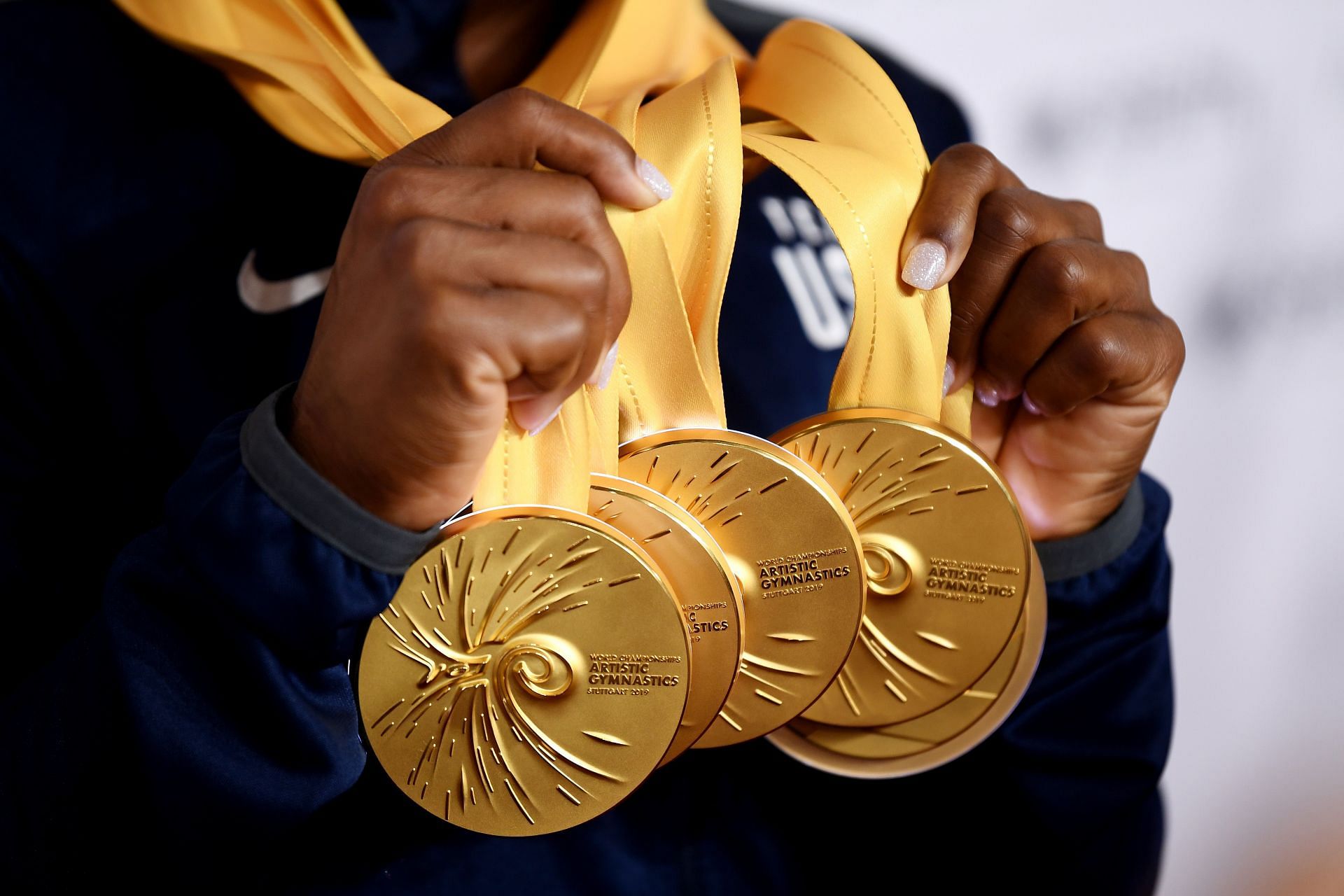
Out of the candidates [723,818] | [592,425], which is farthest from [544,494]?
[723,818]

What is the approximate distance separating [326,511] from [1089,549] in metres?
0.41

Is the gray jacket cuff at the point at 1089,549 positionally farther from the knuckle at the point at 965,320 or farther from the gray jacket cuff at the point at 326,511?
the gray jacket cuff at the point at 326,511

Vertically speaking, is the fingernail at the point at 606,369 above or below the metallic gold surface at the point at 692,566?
above

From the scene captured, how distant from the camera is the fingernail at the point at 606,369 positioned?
1.27ft

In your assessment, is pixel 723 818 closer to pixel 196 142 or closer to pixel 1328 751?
pixel 196 142

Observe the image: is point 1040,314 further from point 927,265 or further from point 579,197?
point 579,197

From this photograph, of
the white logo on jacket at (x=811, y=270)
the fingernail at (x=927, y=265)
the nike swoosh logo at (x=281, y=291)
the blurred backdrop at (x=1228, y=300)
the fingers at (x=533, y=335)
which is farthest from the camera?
the blurred backdrop at (x=1228, y=300)

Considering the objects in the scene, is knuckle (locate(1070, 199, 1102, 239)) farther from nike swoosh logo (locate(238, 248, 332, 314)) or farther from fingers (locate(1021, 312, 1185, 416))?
nike swoosh logo (locate(238, 248, 332, 314))

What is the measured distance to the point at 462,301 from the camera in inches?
12.9

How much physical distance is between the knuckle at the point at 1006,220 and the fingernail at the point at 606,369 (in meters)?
0.18

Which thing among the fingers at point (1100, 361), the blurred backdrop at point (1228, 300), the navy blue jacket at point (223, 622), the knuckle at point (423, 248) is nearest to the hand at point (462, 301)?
the knuckle at point (423, 248)

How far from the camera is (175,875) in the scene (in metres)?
0.47

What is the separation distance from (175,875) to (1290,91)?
1083mm

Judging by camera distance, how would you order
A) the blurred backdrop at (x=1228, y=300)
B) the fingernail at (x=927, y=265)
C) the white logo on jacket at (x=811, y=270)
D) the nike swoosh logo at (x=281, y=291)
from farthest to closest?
the blurred backdrop at (x=1228, y=300), the white logo on jacket at (x=811, y=270), the nike swoosh logo at (x=281, y=291), the fingernail at (x=927, y=265)
